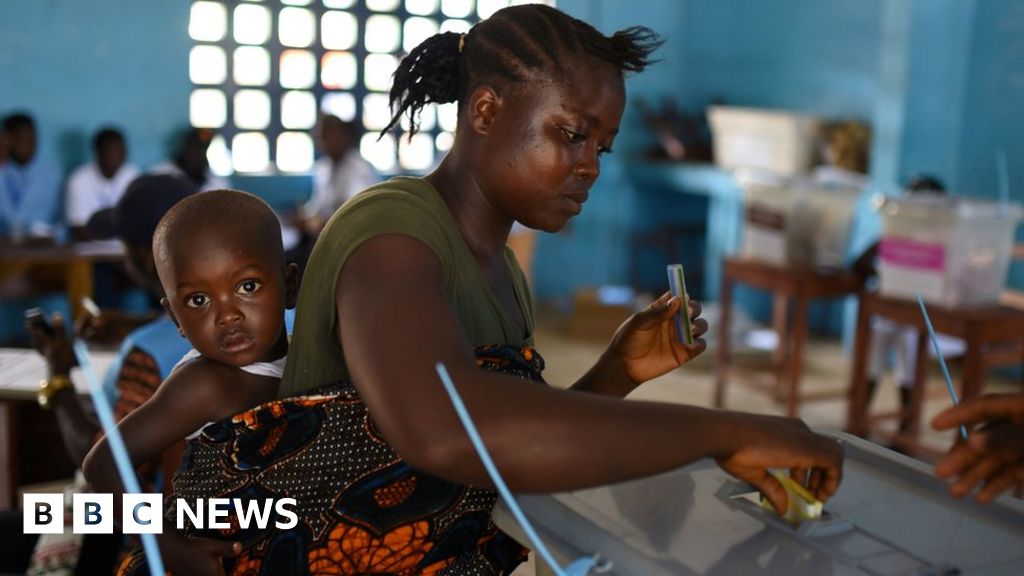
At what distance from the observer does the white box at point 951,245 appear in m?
3.67

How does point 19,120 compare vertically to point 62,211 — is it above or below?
above

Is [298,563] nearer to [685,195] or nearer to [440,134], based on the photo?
[440,134]

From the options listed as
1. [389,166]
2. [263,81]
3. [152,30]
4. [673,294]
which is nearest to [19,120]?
[152,30]

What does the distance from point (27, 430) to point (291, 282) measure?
137cm

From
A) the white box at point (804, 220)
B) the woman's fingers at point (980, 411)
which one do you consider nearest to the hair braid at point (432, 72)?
the woman's fingers at point (980, 411)

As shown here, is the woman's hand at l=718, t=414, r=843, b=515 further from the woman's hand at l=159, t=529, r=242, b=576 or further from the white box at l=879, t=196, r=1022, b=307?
the white box at l=879, t=196, r=1022, b=307

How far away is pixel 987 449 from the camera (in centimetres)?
93

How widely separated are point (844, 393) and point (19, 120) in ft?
13.9

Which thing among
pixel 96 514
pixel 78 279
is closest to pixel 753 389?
pixel 78 279

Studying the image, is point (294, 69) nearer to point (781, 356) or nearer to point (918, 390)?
point (781, 356)

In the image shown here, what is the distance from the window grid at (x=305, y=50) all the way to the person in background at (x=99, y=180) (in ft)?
2.05

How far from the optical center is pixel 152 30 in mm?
6066

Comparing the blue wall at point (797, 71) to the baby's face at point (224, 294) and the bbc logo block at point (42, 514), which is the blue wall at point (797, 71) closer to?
the bbc logo block at point (42, 514)

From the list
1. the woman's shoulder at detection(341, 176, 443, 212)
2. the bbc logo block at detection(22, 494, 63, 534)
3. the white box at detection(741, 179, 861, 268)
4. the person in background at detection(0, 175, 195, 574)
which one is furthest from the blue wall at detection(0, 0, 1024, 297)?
the woman's shoulder at detection(341, 176, 443, 212)
